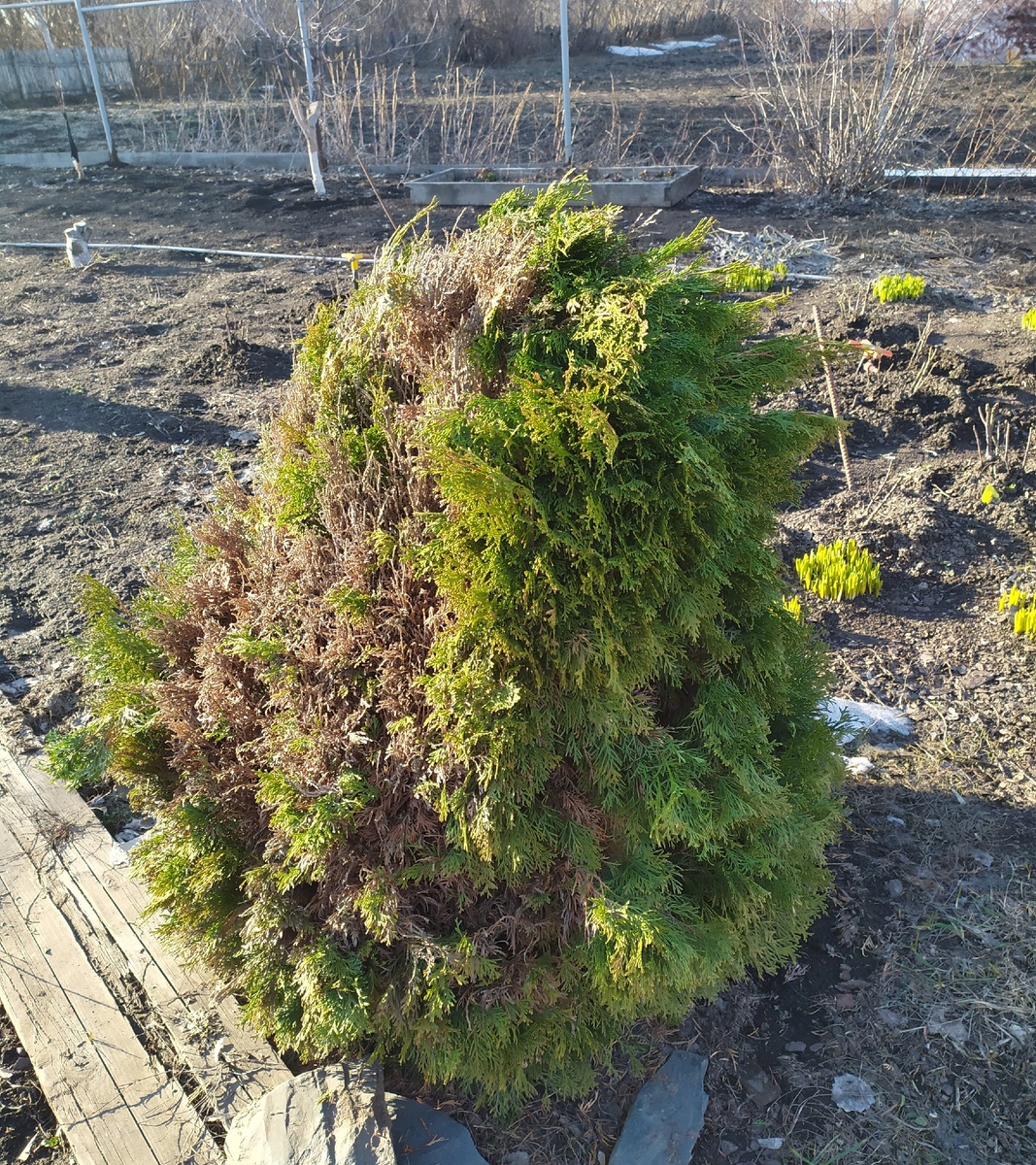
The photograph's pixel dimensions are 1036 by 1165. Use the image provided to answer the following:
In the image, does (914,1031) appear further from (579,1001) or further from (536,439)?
(536,439)

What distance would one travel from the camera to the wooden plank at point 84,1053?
203 cm

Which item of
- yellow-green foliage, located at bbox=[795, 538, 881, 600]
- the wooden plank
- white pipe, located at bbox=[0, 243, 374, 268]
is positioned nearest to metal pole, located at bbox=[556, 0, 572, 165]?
white pipe, located at bbox=[0, 243, 374, 268]

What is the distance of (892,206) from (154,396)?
339 inches

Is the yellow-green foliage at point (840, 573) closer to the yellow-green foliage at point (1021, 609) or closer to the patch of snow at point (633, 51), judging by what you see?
the yellow-green foliage at point (1021, 609)

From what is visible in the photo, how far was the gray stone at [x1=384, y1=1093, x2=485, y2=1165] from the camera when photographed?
197 cm

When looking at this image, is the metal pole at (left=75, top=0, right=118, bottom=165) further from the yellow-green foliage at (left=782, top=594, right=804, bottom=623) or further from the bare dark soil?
the yellow-green foliage at (left=782, top=594, right=804, bottom=623)

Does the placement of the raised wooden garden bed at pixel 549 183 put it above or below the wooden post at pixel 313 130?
below

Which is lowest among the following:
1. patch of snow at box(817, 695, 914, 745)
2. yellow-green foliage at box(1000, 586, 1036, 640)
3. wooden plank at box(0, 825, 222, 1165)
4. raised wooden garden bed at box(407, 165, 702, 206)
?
patch of snow at box(817, 695, 914, 745)

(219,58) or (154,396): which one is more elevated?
(219,58)

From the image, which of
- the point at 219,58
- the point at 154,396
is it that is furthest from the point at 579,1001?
the point at 219,58

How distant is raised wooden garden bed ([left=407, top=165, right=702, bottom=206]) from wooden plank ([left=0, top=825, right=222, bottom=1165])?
9.69 m

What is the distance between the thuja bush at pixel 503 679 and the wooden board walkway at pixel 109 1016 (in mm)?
276

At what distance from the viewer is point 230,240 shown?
1088cm

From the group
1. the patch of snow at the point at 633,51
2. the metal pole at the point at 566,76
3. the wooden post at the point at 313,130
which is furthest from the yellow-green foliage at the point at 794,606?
the patch of snow at the point at 633,51
